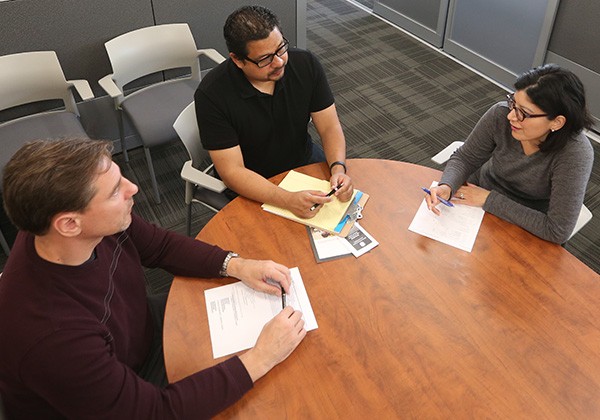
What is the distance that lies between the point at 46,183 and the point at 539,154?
5.20ft

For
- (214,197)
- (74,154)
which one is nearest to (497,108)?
(214,197)

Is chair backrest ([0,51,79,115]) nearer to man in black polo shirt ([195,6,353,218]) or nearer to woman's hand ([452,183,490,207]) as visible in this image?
man in black polo shirt ([195,6,353,218])

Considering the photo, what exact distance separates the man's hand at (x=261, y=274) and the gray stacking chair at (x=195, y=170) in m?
0.56

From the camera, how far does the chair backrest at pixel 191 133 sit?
2078 millimetres

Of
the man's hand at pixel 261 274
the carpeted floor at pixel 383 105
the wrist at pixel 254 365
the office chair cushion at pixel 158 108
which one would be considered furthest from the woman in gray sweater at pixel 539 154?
the office chair cushion at pixel 158 108

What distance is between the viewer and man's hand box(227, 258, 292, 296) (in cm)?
144

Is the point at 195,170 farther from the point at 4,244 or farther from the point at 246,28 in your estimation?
the point at 4,244

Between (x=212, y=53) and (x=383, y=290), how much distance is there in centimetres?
218

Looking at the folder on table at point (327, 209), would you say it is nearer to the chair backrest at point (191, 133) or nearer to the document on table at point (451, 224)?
the document on table at point (451, 224)

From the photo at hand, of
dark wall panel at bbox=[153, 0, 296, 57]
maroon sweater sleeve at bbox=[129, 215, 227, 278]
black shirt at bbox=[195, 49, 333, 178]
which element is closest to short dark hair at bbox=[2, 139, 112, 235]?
maroon sweater sleeve at bbox=[129, 215, 227, 278]

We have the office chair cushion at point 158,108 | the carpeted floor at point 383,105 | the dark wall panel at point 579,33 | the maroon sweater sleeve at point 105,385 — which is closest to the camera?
the maroon sweater sleeve at point 105,385

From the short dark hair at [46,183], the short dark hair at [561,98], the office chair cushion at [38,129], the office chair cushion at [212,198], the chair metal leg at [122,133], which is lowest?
the chair metal leg at [122,133]

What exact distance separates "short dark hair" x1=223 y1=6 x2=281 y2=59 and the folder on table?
51cm

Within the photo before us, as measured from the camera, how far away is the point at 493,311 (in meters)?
1.41
